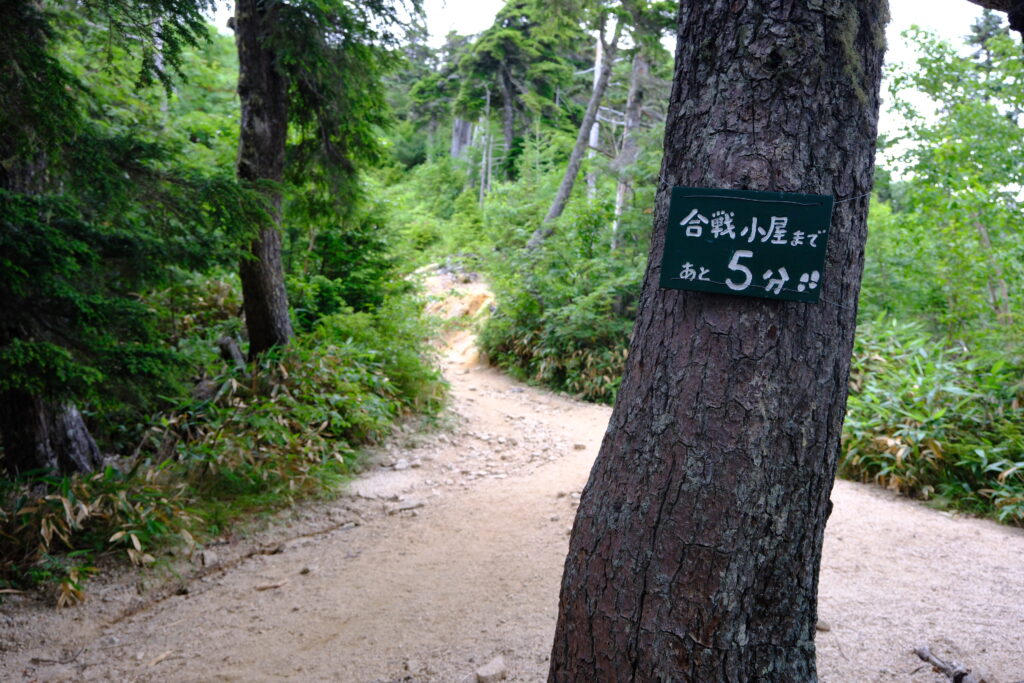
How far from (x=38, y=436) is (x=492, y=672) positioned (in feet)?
11.1

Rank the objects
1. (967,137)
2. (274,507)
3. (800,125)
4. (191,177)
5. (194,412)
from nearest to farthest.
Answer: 1. (800,125)
2. (191,177)
3. (274,507)
4. (194,412)
5. (967,137)

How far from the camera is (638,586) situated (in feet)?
6.40

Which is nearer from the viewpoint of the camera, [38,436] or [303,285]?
[38,436]

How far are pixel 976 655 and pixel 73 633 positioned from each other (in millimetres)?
4295

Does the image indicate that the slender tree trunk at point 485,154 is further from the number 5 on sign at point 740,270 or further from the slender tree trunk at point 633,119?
the number 5 on sign at point 740,270

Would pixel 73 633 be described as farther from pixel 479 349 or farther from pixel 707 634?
pixel 479 349

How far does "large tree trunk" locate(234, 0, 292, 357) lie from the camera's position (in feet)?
19.1

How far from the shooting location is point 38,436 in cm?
420

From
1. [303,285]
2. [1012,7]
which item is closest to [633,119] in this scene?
[303,285]

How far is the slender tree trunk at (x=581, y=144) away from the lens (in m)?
12.2

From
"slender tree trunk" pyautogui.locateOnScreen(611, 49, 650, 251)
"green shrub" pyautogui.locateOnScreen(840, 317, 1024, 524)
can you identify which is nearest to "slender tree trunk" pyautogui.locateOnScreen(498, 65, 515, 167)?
"slender tree trunk" pyautogui.locateOnScreen(611, 49, 650, 251)

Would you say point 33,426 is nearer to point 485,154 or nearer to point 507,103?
point 507,103

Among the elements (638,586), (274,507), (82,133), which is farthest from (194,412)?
(638,586)

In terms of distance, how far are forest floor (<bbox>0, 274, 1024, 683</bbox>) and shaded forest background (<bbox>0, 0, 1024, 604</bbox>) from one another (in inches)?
12.4
